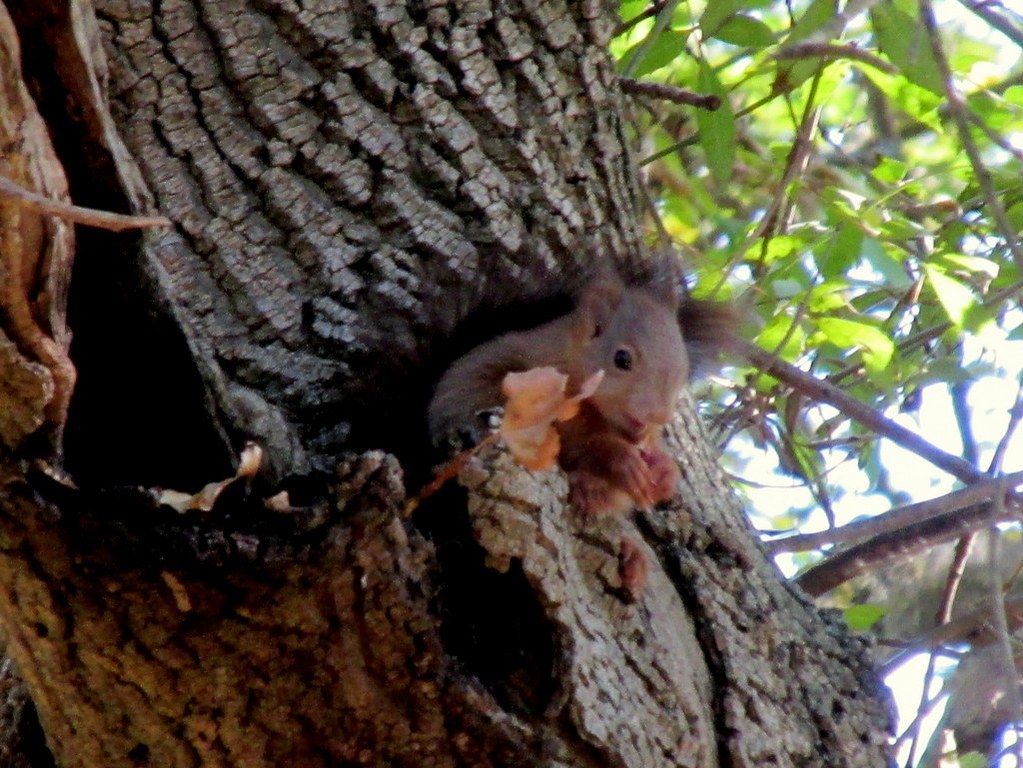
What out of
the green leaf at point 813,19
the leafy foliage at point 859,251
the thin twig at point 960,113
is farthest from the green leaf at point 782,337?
the thin twig at point 960,113

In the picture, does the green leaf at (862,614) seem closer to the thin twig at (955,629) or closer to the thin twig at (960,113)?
the thin twig at (955,629)

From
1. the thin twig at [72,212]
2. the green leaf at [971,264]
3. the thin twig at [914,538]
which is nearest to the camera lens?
the thin twig at [72,212]

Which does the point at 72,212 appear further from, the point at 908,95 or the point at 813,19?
the point at 908,95

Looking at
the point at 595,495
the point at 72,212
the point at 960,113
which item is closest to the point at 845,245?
the point at 595,495

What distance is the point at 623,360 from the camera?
227cm

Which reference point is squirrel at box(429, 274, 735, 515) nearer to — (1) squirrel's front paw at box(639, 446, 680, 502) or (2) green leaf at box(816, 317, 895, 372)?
(1) squirrel's front paw at box(639, 446, 680, 502)

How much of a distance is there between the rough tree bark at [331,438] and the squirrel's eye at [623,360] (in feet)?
0.69

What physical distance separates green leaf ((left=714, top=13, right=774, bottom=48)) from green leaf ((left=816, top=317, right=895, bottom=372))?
523 millimetres

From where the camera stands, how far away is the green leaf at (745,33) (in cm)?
196

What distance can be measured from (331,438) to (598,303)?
2.35ft

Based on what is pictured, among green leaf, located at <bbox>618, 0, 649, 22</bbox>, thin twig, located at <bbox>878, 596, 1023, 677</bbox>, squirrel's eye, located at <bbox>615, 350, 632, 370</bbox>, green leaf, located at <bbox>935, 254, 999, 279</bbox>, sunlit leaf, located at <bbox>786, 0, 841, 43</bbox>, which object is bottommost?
thin twig, located at <bbox>878, 596, 1023, 677</bbox>

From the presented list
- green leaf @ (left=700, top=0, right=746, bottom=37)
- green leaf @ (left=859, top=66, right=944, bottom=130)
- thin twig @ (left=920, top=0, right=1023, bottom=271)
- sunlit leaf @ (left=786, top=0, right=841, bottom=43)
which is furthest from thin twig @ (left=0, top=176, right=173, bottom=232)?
green leaf @ (left=859, top=66, right=944, bottom=130)

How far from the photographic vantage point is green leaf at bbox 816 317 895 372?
7.19ft

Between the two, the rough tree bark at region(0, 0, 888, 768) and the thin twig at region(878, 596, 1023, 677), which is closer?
the rough tree bark at region(0, 0, 888, 768)
